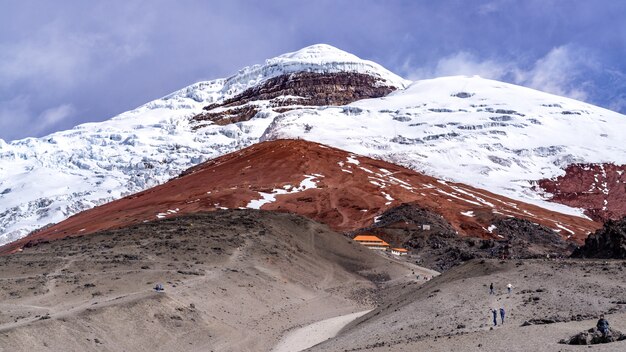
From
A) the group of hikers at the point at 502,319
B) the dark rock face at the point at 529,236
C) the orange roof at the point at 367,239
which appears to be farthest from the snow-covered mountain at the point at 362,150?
the group of hikers at the point at 502,319

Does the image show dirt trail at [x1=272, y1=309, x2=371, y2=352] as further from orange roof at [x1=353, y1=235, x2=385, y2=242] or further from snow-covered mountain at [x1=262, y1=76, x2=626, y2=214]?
snow-covered mountain at [x1=262, y1=76, x2=626, y2=214]

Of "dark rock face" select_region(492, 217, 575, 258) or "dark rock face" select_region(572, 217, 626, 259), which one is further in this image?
"dark rock face" select_region(492, 217, 575, 258)

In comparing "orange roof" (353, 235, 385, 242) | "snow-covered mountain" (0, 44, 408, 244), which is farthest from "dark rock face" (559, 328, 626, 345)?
"snow-covered mountain" (0, 44, 408, 244)

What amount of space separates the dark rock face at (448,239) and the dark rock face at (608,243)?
20.1 metres

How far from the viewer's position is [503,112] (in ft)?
634

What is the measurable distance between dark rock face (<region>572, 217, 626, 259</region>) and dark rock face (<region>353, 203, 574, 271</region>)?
2006 centimetres

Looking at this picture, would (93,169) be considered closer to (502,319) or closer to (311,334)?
(311,334)

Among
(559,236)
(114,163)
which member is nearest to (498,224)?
(559,236)

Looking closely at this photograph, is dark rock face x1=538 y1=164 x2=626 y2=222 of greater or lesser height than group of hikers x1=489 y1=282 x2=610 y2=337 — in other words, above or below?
above

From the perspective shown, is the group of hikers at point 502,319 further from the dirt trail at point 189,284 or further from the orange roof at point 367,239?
the orange roof at point 367,239

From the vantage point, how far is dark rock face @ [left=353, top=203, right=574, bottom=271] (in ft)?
258

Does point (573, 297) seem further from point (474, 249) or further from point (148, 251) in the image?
point (474, 249)

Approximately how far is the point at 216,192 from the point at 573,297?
86.4 m

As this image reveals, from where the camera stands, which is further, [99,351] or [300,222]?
[300,222]
